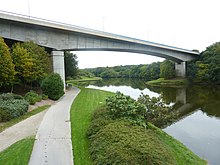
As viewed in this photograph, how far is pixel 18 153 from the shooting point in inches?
267

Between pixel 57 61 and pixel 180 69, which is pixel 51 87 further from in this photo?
pixel 180 69

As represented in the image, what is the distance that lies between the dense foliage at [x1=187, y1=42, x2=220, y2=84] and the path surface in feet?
131

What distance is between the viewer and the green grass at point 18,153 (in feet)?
20.5

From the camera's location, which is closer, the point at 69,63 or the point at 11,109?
the point at 11,109

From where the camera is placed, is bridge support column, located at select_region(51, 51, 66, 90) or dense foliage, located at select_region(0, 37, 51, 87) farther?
bridge support column, located at select_region(51, 51, 66, 90)

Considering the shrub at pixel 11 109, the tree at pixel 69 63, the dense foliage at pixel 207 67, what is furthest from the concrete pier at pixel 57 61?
the dense foliage at pixel 207 67

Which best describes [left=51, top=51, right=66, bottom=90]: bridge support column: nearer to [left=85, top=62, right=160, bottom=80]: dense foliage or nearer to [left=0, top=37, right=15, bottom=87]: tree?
[left=0, top=37, right=15, bottom=87]: tree

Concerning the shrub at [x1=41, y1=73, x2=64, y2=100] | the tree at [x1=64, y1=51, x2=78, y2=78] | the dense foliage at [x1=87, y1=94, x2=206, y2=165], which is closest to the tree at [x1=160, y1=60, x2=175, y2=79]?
the tree at [x1=64, y1=51, x2=78, y2=78]

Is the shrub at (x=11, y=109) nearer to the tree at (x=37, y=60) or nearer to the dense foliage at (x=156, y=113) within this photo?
the tree at (x=37, y=60)

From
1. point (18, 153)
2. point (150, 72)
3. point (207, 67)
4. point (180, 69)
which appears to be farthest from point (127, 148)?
point (150, 72)

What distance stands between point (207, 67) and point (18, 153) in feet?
146

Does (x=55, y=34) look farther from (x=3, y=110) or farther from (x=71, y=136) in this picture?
(x=71, y=136)

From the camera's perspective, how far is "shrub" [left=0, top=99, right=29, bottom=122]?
10828 millimetres

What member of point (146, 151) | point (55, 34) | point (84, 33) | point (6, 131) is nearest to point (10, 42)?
point (55, 34)
